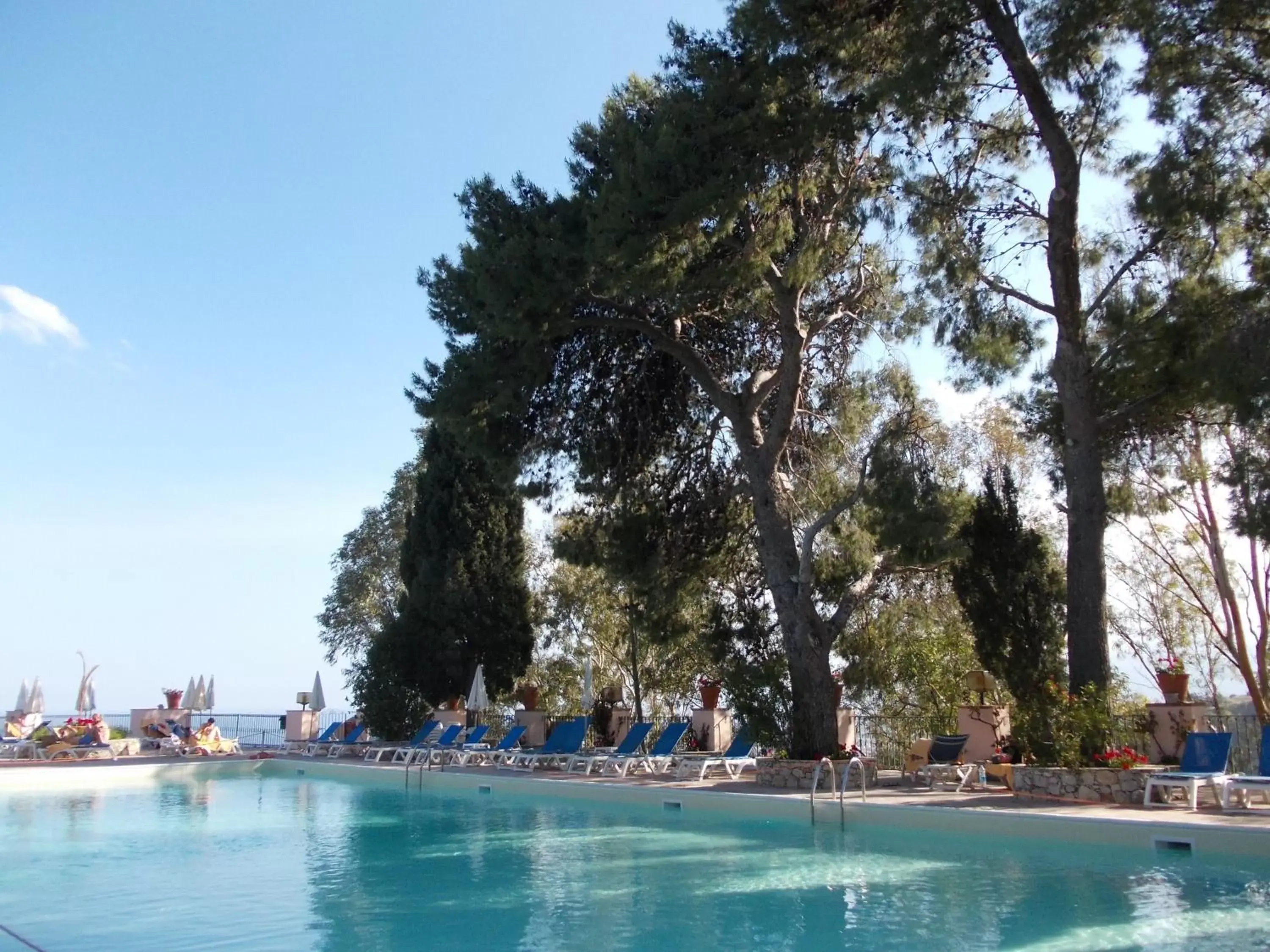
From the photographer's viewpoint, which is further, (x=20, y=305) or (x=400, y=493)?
(x=400, y=493)

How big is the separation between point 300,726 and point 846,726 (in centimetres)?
1351

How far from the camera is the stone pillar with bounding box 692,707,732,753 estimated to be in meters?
18.0

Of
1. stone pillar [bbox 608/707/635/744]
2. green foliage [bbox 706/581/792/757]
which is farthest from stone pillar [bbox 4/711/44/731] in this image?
green foliage [bbox 706/581/792/757]

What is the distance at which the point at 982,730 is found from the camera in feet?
48.2

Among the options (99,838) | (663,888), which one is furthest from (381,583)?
(663,888)

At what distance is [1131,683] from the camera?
568 inches

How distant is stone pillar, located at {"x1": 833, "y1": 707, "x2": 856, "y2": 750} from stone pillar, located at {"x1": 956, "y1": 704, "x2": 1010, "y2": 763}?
201 centimetres

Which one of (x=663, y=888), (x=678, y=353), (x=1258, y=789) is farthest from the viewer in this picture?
(x=678, y=353)

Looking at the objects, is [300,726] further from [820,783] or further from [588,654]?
[820,783]

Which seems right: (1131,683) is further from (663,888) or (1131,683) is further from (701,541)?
(663,888)

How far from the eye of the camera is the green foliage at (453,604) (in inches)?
824

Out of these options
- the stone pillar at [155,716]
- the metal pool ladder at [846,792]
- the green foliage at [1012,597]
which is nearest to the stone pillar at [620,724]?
the green foliage at [1012,597]

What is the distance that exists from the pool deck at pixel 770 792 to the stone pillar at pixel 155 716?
2.90 meters

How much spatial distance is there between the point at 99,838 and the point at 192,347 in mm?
9946
